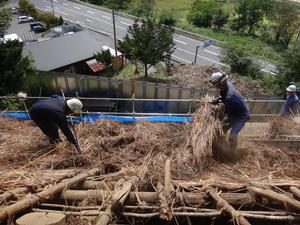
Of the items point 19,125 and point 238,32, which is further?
point 238,32

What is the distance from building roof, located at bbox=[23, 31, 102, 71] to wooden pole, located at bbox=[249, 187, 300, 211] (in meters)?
18.8

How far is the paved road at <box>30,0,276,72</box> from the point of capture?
25.8 metres

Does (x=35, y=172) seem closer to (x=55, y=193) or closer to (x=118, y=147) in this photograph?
(x=55, y=193)

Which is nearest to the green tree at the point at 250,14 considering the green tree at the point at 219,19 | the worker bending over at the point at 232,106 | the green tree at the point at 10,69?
the green tree at the point at 219,19

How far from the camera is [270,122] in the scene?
7023mm

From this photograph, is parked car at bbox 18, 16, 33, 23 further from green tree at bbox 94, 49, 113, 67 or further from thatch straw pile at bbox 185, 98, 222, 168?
thatch straw pile at bbox 185, 98, 222, 168

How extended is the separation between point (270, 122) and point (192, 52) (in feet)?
68.8

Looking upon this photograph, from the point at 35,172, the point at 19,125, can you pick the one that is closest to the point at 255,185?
the point at 35,172

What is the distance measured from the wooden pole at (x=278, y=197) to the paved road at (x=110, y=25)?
834 inches

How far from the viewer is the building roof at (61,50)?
20.5m

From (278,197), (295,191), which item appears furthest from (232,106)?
(278,197)

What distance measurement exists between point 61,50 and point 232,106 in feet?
61.0

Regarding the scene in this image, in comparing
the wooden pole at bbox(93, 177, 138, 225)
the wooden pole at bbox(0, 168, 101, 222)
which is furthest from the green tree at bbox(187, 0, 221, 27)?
the wooden pole at bbox(93, 177, 138, 225)

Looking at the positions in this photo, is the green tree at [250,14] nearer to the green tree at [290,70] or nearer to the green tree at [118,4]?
the green tree at [118,4]
